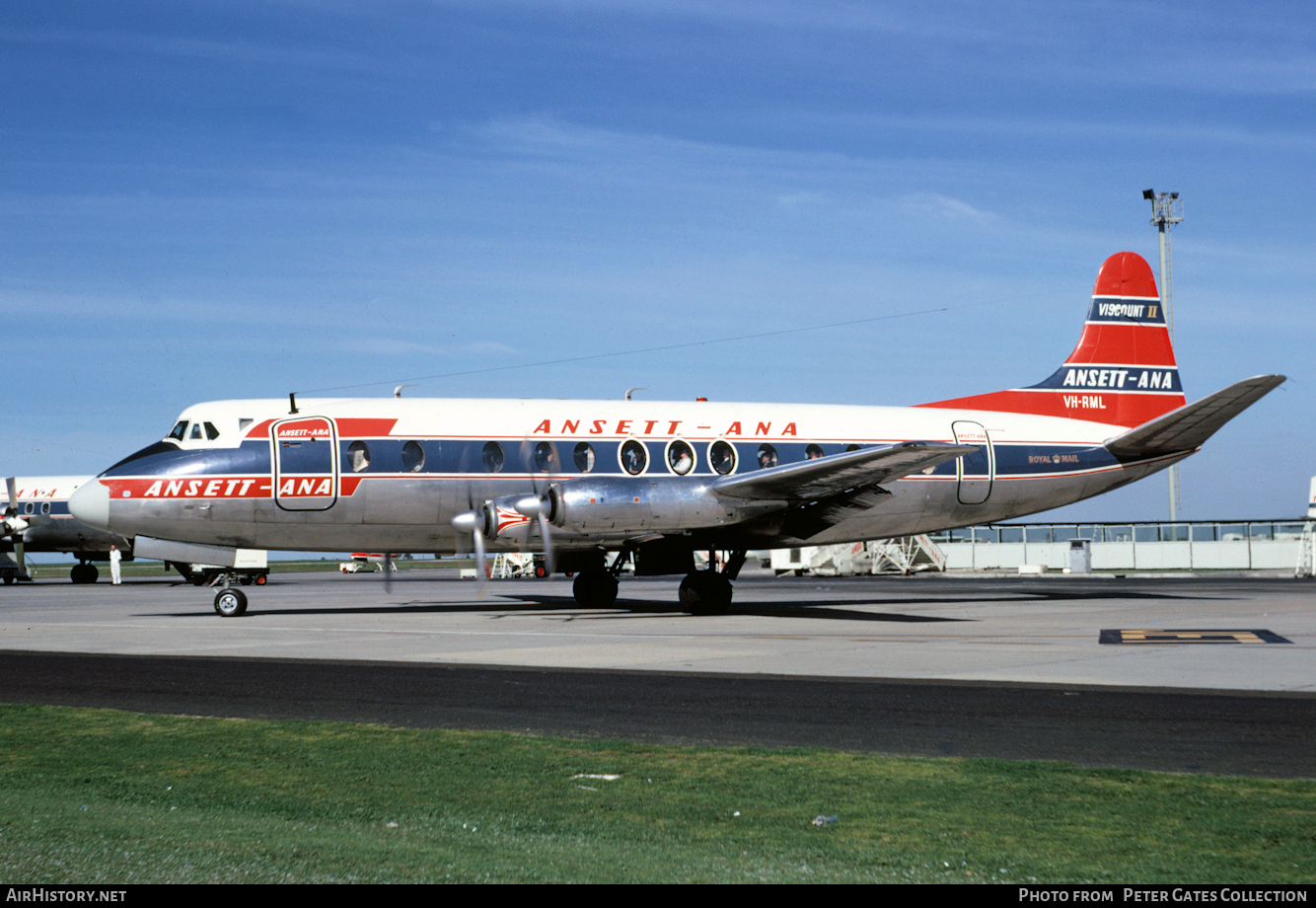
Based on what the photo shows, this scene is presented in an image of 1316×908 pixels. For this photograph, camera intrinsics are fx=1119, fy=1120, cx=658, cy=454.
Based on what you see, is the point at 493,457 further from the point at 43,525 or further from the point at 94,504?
the point at 43,525

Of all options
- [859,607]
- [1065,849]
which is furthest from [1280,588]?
[1065,849]

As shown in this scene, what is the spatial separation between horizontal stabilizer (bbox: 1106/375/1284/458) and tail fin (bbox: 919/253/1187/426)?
37.9 inches

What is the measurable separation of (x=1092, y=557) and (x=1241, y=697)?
46872 mm

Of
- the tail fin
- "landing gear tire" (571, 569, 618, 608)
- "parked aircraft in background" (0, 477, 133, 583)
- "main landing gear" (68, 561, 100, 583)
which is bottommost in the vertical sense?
"main landing gear" (68, 561, 100, 583)

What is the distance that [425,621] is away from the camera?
2300 centimetres

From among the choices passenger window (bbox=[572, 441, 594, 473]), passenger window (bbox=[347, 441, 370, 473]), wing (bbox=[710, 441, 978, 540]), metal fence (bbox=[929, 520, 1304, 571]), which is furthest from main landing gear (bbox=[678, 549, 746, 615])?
metal fence (bbox=[929, 520, 1304, 571])

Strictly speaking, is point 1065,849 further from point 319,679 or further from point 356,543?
point 356,543

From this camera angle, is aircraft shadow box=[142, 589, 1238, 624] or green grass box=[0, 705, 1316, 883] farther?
aircraft shadow box=[142, 589, 1238, 624]

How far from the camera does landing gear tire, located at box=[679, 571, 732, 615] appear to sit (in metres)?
Answer: 24.5

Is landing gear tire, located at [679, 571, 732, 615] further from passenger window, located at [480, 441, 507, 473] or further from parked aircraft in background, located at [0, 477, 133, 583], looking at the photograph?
parked aircraft in background, located at [0, 477, 133, 583]

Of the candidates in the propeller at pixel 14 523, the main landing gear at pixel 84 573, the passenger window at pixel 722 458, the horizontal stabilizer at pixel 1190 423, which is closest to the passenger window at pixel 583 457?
the passenger window at pixel 722 458

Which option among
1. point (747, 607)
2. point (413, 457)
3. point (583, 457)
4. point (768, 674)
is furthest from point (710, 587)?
point (768, 674)

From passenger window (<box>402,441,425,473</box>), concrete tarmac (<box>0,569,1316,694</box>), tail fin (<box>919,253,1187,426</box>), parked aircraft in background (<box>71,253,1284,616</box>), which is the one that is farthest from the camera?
tail fin (<box>919,253,1187,426</box>)

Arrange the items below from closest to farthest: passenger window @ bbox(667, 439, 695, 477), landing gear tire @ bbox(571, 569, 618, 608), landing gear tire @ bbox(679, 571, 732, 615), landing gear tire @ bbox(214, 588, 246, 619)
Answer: landing gear tire @ bbox(679, 571, 732, 615) < landing gear tire @ bbox(214, 588, 246, 619) < passenger window @ bbox(667, 439, 695, 477) < landing gear tire @ bbox(571, 569, 618, 608)
